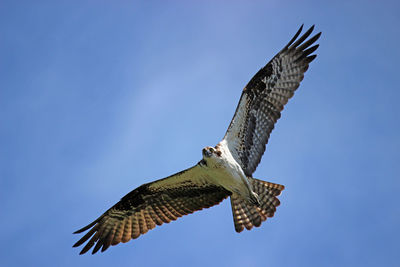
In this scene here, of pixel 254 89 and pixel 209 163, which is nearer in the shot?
pixel 209 163

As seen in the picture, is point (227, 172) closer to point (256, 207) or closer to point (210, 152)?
point (210, 152)

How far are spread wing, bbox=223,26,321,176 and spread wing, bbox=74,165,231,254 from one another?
943mm

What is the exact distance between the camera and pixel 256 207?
28.5ft

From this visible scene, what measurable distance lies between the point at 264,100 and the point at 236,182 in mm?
1750

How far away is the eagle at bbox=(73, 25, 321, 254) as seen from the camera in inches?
333

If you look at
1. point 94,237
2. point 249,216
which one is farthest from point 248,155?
point 94,237

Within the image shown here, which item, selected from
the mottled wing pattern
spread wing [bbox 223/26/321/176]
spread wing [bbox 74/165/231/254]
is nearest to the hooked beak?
spread wing [bbox 223/26/321/176]

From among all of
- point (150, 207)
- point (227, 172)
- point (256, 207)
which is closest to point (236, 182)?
point (227, 172)

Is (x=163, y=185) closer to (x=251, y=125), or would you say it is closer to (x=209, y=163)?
(x=209, y=163)

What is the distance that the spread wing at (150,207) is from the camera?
8.88m

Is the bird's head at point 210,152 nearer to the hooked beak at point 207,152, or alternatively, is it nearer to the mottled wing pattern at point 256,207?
the hooked beak at point 207,152

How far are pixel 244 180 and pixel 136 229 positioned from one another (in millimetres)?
2545

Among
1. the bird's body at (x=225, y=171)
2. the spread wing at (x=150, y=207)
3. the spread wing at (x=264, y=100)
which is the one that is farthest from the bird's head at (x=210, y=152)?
the spread wing at (x=150, y=207)

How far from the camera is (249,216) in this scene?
8.74m
